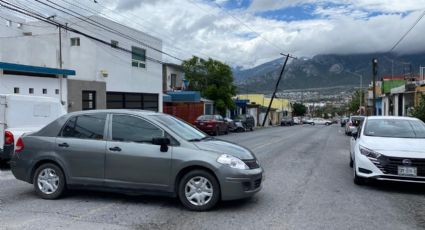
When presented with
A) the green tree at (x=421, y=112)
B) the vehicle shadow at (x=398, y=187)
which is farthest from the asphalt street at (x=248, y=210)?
the green tree at (x=421, y=112)

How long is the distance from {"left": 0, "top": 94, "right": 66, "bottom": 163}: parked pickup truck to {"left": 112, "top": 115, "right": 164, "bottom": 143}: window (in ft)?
16.3

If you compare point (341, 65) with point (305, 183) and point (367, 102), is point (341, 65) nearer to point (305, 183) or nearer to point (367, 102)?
point (367, 102)

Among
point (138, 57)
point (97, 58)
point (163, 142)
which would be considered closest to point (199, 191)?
point (163, 142)

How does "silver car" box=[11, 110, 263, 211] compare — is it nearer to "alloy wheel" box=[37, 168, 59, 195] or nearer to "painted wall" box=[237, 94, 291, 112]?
"alloy wheel" box=[37, 168, 59, 195]

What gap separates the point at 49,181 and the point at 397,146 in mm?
6660

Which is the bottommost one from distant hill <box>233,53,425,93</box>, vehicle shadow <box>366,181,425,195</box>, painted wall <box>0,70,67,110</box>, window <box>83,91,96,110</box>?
vehicle shadow <box>366,181,425,195</box>

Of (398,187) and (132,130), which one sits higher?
(132,130)

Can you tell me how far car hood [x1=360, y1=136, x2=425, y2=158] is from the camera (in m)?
8.72

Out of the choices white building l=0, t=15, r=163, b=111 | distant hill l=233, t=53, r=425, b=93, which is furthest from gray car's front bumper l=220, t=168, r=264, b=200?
distant hill l=233, t=53, r=425, b=93

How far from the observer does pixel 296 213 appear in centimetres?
696

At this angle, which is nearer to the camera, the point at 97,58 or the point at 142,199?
the point at 142,199

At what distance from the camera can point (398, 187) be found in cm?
949

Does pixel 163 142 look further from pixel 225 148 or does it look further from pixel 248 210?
pixel 248 210

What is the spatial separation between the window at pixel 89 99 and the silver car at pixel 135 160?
16.8 meters
